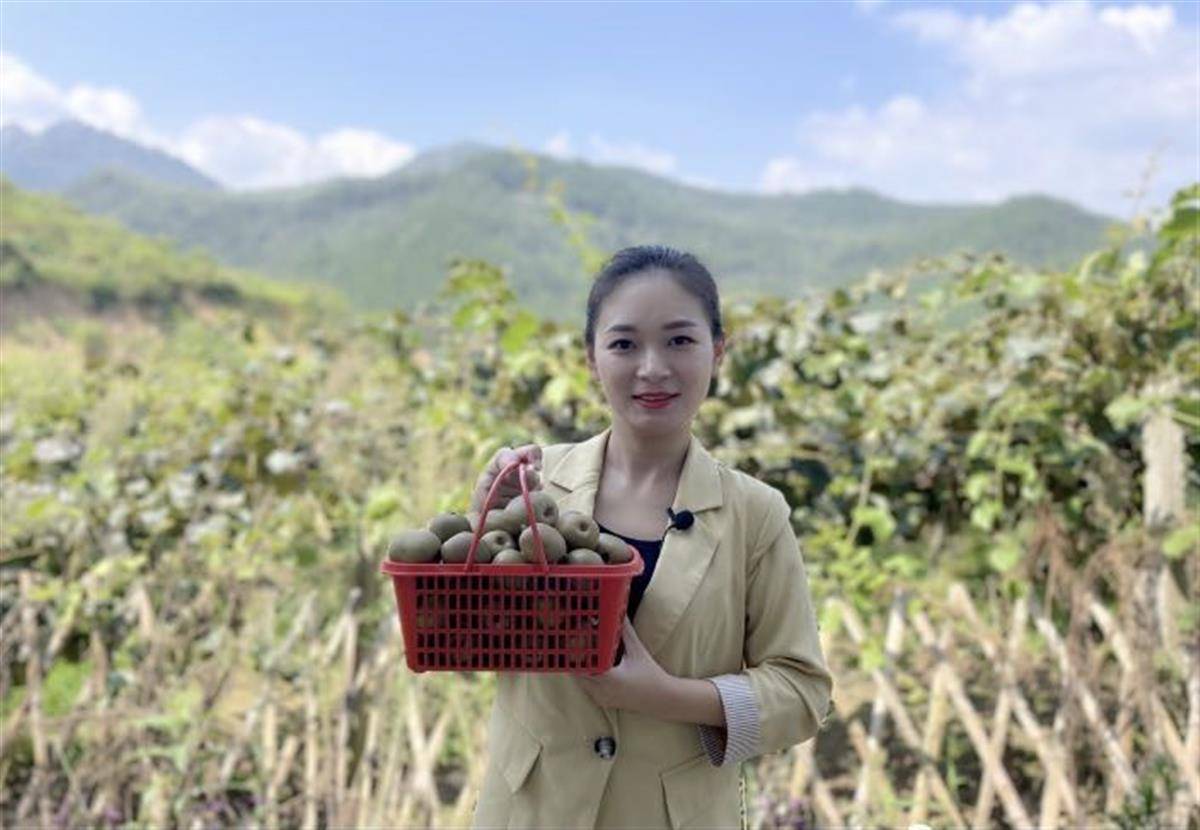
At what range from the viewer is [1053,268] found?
3.41 meters

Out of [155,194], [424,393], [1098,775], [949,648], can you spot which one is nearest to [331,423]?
[424,393]

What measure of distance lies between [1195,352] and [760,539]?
89.6 inches

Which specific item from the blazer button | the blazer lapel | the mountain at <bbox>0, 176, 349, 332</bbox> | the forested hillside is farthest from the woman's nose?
the forested hillside

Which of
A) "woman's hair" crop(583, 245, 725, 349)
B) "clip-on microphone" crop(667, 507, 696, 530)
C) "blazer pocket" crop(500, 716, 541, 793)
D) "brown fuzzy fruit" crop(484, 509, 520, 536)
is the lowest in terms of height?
"blazer pocket" crop(500, 716, 541, 793)

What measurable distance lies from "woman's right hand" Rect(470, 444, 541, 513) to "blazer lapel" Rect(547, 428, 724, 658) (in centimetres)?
7

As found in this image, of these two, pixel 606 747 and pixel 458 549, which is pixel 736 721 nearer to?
pixel 606 747

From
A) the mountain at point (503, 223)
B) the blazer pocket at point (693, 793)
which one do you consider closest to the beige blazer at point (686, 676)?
the blazer pocket at point (693, 793)

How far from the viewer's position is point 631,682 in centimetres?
100

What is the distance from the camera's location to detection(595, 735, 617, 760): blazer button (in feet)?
3.51

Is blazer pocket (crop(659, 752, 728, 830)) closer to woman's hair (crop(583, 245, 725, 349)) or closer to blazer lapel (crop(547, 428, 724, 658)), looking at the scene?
blazer lapel (crop(547, 428, 724, 658))

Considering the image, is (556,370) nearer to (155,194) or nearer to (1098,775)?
(1098,775)

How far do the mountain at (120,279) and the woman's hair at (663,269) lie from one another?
25.2 metres

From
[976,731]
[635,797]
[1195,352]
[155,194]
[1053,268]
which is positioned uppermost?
[155,194]

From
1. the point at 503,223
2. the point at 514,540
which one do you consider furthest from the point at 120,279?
the point at 514,540
